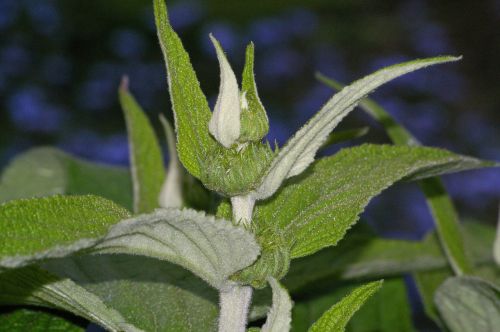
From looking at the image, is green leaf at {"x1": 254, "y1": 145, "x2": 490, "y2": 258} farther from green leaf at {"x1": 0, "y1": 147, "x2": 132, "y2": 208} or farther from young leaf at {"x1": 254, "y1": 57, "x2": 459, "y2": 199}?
green leaf at {"x1": 0, "y1": 147, "x2": 132, "y2": 208}

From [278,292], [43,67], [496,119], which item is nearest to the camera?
[278,292]

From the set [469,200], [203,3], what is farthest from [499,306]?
[469,200]

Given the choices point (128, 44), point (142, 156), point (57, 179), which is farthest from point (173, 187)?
point (128, 44)

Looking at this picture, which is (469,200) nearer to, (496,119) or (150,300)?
(496,119)

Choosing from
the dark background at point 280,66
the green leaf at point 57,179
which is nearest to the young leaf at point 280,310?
the green leaf at point 57,179

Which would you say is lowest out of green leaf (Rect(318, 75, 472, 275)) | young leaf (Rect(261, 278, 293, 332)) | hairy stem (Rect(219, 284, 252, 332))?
young leaf (Rect(261, 278, 293, 332))

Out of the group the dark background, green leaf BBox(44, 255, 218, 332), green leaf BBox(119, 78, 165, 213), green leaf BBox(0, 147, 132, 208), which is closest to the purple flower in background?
the dark background

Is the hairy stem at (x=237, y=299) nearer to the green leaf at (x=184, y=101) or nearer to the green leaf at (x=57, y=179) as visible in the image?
the green leaf at (x=184, y=101)
